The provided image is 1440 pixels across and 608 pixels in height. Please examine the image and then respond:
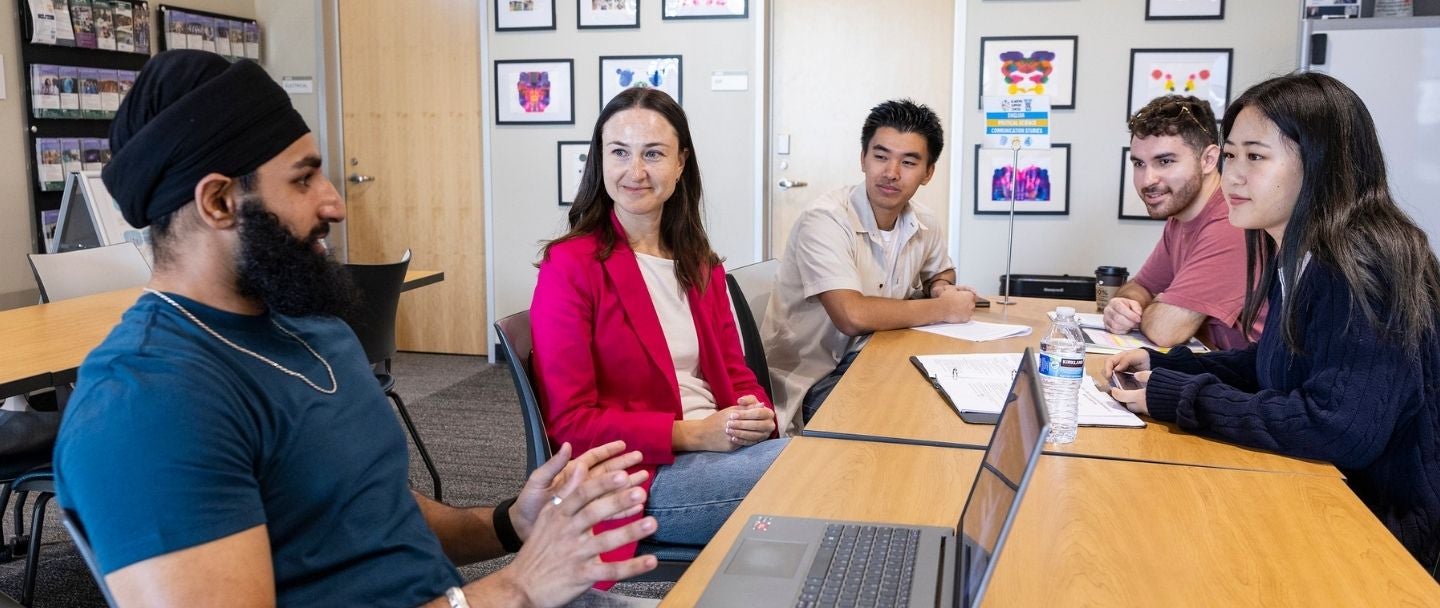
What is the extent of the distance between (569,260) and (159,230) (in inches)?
38.4

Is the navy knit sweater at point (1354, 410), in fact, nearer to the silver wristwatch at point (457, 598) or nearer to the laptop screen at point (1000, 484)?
the laptop screen at point (1000, 484)

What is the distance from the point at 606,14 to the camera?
18.2 ft

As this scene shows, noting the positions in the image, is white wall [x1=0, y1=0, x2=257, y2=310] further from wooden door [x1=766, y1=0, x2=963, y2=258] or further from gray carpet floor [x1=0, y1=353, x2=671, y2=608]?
wooden door [x1=766, y1=0, x2=963, y2=258]

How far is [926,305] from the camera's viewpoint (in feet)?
9.41

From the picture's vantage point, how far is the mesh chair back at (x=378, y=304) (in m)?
3.12

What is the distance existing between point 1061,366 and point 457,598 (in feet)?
3.51

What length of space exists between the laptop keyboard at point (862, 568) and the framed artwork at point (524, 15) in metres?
4.78

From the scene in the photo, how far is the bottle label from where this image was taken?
5.68ft

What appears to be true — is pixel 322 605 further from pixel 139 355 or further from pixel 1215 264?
pixel 1215 264

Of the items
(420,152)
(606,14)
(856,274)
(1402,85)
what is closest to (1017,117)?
(856,274)

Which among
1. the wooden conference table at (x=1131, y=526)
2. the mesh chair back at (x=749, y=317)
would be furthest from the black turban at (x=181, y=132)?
the mesh chair back at (x=749, y=317)

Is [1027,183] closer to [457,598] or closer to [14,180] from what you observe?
[457,598]

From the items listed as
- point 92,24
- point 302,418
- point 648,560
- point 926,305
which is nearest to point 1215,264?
point 926,305

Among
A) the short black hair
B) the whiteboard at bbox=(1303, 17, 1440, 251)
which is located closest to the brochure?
the short black hair
